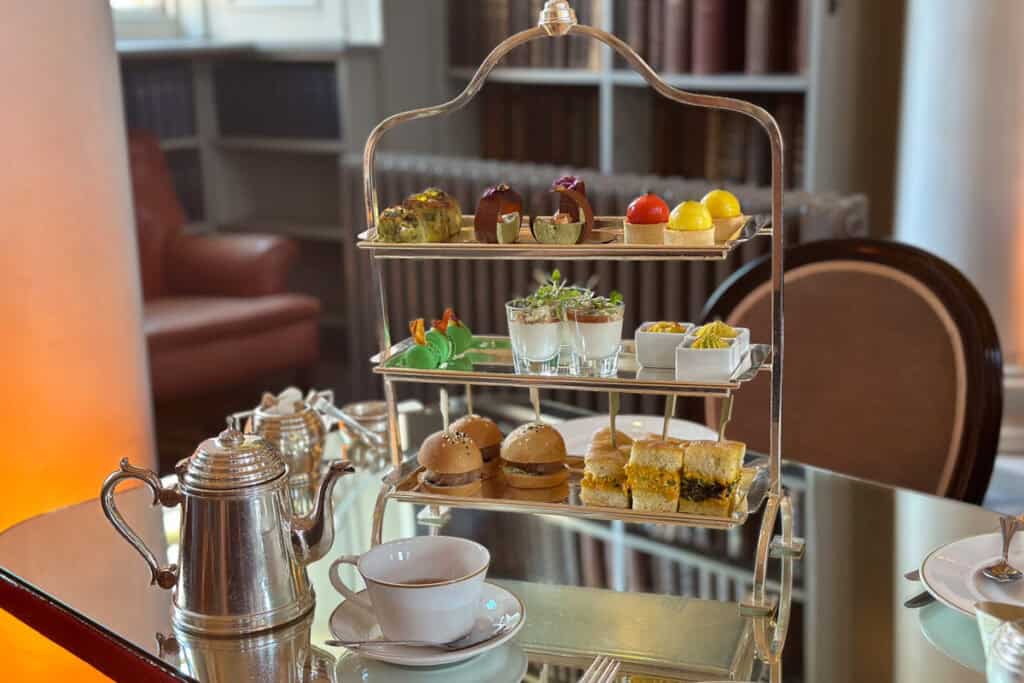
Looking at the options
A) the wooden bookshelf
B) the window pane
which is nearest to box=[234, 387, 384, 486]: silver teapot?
the wooden bookshelf

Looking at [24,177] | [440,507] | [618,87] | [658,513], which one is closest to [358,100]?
[618,87]

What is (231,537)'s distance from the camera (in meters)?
1.21

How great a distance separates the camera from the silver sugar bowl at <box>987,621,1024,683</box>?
39.0 inches

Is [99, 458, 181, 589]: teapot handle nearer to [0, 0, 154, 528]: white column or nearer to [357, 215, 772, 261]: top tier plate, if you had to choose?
[357, 215, 772, 261]: top tier plate

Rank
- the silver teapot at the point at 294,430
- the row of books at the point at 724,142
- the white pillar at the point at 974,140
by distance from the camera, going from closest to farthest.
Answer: the silver teapot at the point at 294,430 < the white pillar at the point at 974,140 < the row of books at the point at 724,142

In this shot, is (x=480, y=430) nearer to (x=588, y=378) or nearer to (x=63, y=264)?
(x=588, y=378)

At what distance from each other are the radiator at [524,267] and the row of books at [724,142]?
0.97 feet

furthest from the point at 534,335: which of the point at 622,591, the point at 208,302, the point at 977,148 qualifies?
the point at 208,302

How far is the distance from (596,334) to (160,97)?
11.9 ft

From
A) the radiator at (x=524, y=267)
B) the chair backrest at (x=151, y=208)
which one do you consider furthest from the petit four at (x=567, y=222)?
the chair backrest at (x=151, y=208)

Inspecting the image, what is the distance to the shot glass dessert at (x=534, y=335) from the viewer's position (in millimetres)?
1321

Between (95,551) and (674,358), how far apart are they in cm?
68

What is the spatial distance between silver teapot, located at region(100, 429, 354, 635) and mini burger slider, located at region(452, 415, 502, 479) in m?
0.23

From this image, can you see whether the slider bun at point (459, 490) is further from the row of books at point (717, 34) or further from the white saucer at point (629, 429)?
the row of books at point (717, 34)
